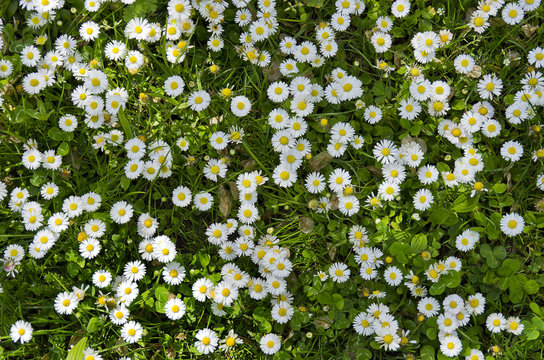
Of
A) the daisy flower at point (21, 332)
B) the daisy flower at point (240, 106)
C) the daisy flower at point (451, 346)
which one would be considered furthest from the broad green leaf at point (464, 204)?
the daisy flower at point (21, 332)

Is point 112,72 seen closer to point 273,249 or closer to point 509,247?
Result: point 273,249

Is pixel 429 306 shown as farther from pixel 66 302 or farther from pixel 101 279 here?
pixel 66 302

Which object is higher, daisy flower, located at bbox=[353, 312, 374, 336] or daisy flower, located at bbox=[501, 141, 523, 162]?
daisy flower, located at bbox=[501, 141, 523, 162]

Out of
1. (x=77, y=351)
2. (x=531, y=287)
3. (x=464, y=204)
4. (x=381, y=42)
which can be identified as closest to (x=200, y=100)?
(x=381, y=42)

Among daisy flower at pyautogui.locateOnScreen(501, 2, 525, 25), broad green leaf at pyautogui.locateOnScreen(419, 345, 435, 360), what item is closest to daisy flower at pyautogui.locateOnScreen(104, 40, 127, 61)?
daisy flower at pyautogui.locateOnScreen(501, 2, 525, 25)

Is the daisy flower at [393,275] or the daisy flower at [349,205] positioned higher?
the daisy flower at [349,205]

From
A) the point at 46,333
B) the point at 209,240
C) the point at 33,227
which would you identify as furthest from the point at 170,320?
the point at 33,227

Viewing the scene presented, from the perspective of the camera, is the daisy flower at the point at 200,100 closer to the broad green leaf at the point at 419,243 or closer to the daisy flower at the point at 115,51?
the daisy flower at the point at 115,51

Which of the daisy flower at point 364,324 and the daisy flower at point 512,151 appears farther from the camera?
the daisy flower at point 512,151

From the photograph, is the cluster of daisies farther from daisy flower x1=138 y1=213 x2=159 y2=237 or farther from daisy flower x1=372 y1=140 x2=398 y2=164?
daisy flower x1=138 y1=213 x2=159 y2=237

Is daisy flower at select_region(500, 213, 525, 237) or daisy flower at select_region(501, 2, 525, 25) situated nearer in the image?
daisy flower at select_region(500, 213, 525, 237)

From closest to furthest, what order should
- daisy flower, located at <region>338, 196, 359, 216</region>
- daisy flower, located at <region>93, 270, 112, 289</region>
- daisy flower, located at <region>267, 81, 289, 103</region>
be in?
daisy flower, located at <region>93, 270, 112, 289</region> < daisy flower, located at <region>338, 196, 359, 216</region> < daisy flower, located at <region>267, 81, 289, 103</region>
